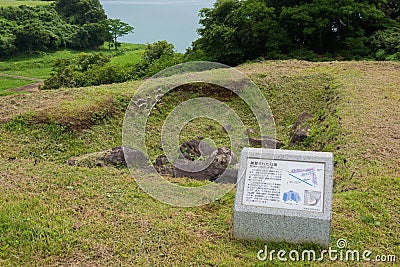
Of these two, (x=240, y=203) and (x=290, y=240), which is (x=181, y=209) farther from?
(x=290, y=240)

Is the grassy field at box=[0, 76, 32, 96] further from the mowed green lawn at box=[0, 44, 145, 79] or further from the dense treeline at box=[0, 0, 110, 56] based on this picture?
the dense treeline at box=[0, 0, 110, 56]

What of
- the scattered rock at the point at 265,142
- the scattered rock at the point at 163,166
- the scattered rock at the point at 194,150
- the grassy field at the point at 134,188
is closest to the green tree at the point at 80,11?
the grassy field at the point at 134,188

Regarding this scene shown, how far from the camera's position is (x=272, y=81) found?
417 inches

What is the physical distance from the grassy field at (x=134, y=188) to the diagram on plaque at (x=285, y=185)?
442mm

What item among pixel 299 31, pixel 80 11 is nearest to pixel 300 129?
pixel 299 31

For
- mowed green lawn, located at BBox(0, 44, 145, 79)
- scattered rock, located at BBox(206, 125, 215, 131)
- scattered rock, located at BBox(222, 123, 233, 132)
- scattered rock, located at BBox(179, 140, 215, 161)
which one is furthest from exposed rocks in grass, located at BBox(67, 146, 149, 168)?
mowed green lawn, located at BBox(0, 44, 145, 79)

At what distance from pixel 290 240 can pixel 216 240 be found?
767 millimetres

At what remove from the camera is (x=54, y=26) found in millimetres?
33031

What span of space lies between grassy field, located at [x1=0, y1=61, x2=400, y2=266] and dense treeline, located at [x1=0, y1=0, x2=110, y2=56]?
22807mm

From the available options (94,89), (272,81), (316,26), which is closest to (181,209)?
(94,89)

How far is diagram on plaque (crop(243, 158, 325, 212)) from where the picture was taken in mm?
4062

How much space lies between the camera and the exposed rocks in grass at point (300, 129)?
7680 millimetres

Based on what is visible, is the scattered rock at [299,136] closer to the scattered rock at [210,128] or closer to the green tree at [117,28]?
the scattered rock at [210,128]

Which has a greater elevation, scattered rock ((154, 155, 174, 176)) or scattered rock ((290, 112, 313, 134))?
scattered rock ((290, 112, 313, 134))
